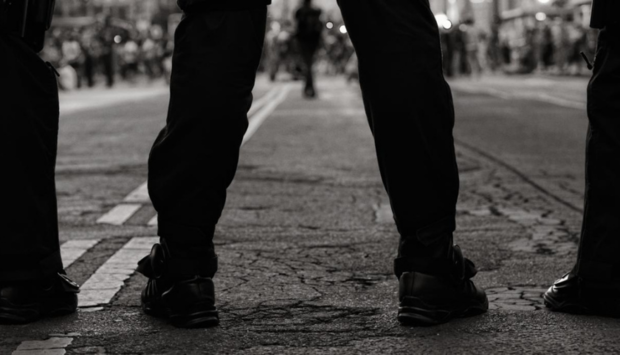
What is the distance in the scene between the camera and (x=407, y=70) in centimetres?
296

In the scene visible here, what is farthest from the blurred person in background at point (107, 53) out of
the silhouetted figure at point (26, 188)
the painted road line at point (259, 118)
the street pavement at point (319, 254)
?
the silhouetted figure at point (26, 188)

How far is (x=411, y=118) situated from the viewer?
9.73 ft

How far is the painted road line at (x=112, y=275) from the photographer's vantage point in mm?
3434

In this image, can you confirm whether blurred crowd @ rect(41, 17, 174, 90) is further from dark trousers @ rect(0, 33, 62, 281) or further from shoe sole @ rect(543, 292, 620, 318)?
shoe sole @ rect(543, 292, 620, 318)

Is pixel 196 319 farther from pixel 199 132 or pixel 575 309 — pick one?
pixel 575 309

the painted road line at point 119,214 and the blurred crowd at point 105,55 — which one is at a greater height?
the painted road line at point 119,214

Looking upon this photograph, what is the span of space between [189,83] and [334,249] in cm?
152

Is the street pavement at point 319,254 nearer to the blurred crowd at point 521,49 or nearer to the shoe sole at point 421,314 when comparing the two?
the shoe sole at point 421,314

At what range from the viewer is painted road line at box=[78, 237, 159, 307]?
343 centimetres

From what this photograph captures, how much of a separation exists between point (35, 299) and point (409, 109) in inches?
38.2

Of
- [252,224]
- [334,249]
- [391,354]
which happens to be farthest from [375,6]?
[252,224]

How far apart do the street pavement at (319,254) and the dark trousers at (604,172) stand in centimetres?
14

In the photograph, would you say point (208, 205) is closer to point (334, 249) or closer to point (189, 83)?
point (189, 83)

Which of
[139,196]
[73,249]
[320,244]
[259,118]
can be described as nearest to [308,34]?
[259,118]
